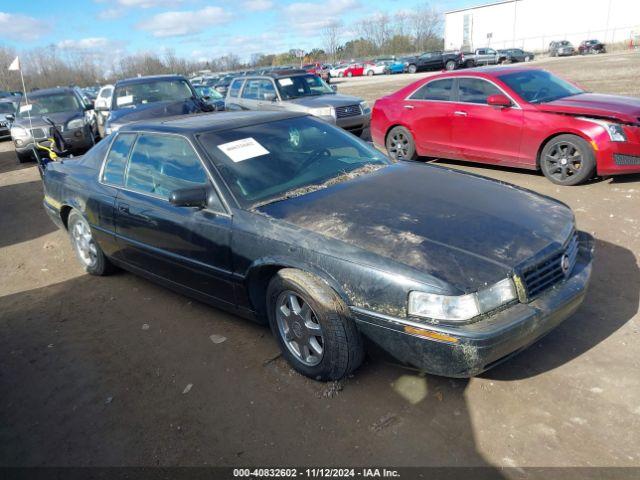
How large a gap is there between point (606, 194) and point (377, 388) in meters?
4.49

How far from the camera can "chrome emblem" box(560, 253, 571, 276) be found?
2900 mm

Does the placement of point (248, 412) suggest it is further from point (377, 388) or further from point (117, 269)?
point (117, 269)

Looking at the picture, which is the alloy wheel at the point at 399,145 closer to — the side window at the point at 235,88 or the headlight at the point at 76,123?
the side window at the point at 235,88

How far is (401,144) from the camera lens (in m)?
8.21

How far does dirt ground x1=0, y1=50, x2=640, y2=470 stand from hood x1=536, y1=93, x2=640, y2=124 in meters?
2.37

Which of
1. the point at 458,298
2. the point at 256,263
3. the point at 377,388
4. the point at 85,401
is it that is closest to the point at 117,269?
the point at 85,401

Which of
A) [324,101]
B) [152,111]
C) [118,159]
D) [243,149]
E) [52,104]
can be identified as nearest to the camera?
[243,149]

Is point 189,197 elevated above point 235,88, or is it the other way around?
point 235,88

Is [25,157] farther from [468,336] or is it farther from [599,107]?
[468,336]

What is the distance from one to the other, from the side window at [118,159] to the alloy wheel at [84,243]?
0.72m

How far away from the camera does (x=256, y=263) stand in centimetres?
314

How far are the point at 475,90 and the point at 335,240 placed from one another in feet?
17.3

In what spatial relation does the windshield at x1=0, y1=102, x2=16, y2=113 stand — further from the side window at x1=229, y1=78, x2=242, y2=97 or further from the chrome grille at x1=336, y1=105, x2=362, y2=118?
the chrome grille at x1=336, y1=105, x2=362, y2=118

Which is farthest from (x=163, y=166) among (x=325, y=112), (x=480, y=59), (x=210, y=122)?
(x=480, y=59)
